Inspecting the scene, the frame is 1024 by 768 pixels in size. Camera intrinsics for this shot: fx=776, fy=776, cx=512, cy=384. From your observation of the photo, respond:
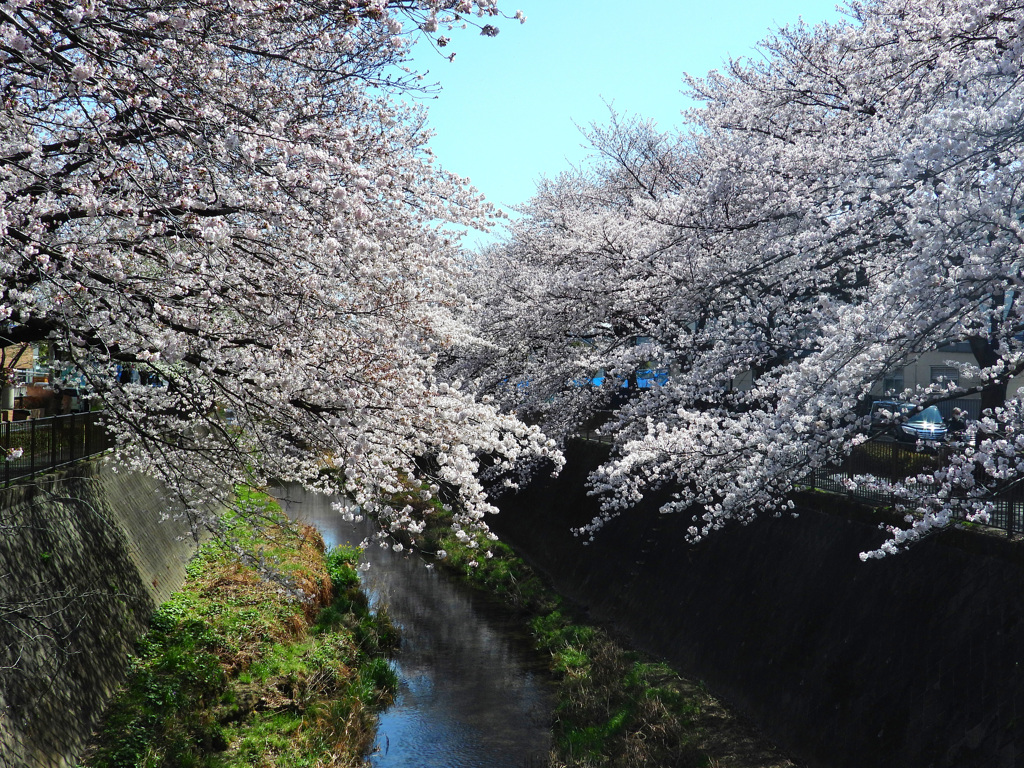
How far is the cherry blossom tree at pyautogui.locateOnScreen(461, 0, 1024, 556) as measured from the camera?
6.97 m

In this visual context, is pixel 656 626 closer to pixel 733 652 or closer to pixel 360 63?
pixel 733 652

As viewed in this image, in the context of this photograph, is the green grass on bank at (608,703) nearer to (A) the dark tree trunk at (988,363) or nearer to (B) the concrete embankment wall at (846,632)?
(B) the concrete embankment wall at (846,632)

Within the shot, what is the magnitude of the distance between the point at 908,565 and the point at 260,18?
9.46 metres

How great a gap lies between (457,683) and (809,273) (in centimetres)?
946

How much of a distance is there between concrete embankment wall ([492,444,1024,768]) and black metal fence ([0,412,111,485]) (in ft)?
Answer: 33.2

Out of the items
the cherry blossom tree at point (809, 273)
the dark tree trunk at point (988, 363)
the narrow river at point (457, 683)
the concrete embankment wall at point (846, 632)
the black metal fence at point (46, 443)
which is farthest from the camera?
the narrow river at point (457, 683)

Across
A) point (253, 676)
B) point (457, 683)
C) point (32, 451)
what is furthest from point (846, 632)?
point (32, 451)

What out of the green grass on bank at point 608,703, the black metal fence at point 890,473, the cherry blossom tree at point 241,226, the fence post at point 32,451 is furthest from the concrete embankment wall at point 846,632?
the fence post at point 32,451

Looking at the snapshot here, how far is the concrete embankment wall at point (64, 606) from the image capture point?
7.94 meters

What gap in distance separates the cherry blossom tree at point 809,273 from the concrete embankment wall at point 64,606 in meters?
7.54

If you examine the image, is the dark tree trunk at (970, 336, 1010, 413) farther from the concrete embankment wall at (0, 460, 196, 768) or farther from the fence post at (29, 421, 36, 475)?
the fence post at (29, 421, 36, 475)

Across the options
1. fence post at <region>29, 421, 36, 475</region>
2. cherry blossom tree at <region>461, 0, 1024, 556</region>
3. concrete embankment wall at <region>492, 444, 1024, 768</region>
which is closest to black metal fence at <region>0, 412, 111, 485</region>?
fence post at <region>29, 421, 36, 475</region>

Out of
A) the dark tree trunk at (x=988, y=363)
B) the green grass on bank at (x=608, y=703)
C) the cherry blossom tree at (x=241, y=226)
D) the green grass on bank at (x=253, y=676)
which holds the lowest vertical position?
the green grass on bank at (x=253, y=676)

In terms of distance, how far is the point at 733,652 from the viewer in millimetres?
12336
